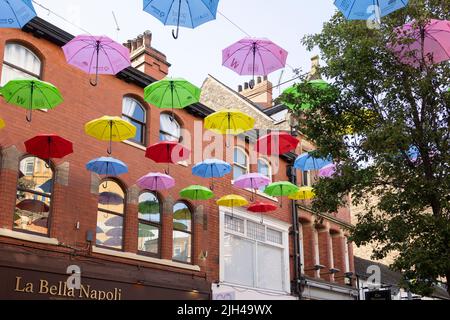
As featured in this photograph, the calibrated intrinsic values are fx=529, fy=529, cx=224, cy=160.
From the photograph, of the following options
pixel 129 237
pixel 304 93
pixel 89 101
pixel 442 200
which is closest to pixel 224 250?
pixel 129 237

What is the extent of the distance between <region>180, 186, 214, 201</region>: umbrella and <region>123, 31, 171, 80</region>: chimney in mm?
4263

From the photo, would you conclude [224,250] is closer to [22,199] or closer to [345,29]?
[22,199]

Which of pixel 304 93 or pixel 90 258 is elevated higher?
pixel 304 93

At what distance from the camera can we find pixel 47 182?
14.0 metres

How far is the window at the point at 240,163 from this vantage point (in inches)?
805

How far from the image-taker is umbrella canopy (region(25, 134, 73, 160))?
12633 millimetres

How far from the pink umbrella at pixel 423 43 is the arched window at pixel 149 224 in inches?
349

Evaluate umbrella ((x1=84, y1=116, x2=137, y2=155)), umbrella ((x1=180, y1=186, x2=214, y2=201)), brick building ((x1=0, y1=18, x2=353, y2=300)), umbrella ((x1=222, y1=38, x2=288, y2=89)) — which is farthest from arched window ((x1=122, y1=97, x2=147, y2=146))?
umbrella ((x1=222, y1=38, x2=288, y2=89))

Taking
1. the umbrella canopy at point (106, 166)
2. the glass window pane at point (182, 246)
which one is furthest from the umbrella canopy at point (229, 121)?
the glass window pane at point (182, 246)

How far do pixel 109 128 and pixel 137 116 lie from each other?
11.9 feet

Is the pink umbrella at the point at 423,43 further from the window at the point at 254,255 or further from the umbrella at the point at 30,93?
the window at the point at 254,255
